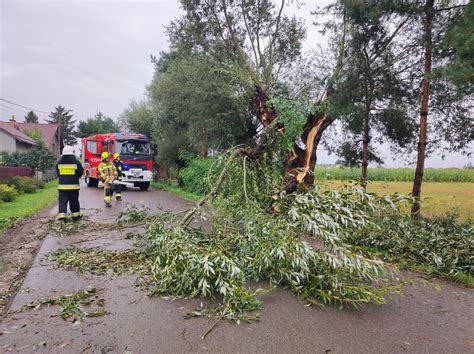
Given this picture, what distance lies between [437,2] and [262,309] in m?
7.39

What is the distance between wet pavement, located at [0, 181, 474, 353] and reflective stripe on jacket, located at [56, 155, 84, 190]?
431 cm

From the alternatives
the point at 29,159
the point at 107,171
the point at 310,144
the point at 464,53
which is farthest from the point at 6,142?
the point at 464,53

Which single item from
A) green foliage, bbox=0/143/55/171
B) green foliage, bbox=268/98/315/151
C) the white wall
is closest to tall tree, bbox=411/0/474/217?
green foliage, bbox=268/98/315/151

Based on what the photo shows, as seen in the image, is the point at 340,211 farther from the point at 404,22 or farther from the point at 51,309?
the point at 404,22

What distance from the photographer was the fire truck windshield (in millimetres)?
17562

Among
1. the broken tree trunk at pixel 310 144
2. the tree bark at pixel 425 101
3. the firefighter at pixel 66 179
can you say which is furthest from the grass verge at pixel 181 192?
the tree bark at pixel 425 101

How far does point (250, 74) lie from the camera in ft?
43.0

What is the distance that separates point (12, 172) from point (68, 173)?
12.5 m

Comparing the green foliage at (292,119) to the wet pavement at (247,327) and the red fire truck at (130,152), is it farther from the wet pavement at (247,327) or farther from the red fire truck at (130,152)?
the red fire truck at (130,152)

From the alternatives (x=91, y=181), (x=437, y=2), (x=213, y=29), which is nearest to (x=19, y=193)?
(x=91, y=181)

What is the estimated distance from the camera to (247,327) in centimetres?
351

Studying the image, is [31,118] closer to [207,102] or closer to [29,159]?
[29,159]

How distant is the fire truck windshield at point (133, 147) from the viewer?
57.6 ft

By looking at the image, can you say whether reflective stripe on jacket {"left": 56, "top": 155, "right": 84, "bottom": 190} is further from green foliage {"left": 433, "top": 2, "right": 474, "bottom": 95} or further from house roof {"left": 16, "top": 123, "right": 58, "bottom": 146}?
house roof {"left": 16, "top": 123, "right": 58, "bottom": 146}
